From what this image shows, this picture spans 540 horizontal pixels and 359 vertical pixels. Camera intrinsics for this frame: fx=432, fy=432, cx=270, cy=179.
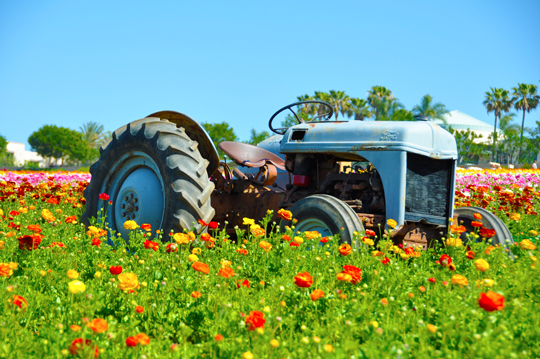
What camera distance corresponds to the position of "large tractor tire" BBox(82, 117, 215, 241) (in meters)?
3.36

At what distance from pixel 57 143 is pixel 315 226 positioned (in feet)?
216

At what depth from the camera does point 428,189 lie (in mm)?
3699

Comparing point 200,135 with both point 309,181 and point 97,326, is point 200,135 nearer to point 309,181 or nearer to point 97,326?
point 309,181

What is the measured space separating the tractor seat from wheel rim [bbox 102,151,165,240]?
946 millimetres

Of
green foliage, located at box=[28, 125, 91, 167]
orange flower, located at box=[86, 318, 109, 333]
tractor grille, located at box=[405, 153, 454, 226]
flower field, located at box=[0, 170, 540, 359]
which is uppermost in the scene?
green foliage, located at box=[28, 125, 91, 167]

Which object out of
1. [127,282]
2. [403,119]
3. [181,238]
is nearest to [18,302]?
[127,282]

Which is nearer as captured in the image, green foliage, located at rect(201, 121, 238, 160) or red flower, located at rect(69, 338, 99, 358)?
red flower, located at rect(69, 338, 99, 358)

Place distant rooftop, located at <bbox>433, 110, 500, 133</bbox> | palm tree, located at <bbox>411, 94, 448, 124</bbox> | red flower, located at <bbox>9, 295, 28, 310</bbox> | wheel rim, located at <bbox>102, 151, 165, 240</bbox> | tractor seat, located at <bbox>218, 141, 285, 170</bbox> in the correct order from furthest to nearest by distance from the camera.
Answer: distant rooftop, located at <bbox>433, 110, 500, 133</bbox>
palm tree, located at <bbox>411, 94, 448, 124</bbox>
tractor seat, located at <bbox>218, 141, 285, 170</bbox>
wheel rim, located at <bbox>102, 151, 165, 240</bbox>
red flower, located at <bbox>9, 295, 28, 310</bbox>

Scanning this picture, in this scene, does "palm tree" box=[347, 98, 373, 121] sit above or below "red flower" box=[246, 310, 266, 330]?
above

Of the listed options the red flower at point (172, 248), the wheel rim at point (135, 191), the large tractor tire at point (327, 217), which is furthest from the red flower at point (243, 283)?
the wheel rim at point (135, 191)

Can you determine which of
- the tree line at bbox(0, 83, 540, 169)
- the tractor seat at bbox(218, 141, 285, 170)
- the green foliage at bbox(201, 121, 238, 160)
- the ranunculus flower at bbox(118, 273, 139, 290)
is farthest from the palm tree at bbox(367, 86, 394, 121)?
the ranunculus flower at bbox(118, 273, 139, 290)

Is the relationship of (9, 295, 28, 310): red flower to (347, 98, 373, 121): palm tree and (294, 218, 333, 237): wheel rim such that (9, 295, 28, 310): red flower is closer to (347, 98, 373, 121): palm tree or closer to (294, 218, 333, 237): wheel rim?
(294, 218, 333, 237): wheel rim

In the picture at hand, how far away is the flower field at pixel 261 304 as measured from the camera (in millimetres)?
1685

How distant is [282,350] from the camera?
5.69ft
